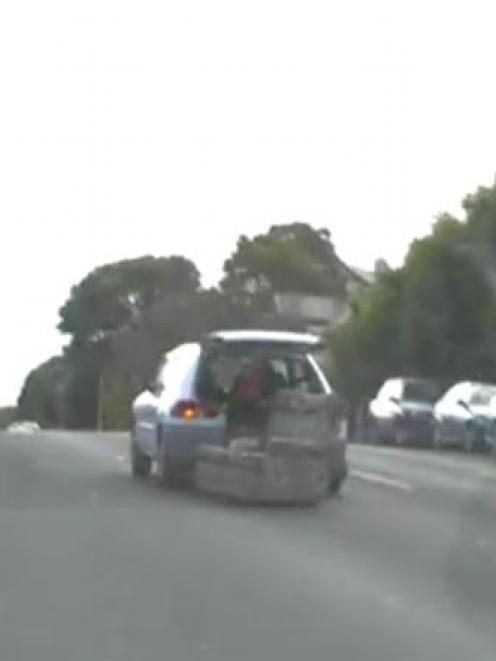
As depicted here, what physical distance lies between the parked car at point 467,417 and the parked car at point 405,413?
155 cm

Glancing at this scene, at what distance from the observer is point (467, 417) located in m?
38.2

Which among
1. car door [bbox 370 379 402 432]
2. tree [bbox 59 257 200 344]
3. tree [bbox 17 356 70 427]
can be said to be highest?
tree [bbox 59 257 200 344]

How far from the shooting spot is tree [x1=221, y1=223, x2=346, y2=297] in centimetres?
8588

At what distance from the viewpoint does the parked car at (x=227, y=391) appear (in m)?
21.7

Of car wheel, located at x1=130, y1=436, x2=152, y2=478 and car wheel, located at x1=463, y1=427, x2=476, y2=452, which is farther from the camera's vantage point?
car wheel, located at x1=463, y1=427, x2=476, y2=452

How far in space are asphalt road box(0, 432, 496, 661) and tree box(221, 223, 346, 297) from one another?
61904mm

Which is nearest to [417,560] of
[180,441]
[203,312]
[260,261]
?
[180,441]

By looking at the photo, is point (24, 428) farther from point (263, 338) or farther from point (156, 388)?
point (263, 338)

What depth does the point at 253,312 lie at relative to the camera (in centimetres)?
8262

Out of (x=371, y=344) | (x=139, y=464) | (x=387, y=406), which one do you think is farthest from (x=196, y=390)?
(x=371, y=344)

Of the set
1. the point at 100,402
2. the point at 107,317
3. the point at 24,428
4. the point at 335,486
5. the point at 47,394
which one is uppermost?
the point at 107,317

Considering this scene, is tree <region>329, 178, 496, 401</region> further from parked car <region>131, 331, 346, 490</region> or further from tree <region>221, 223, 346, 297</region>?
tree <region>221, 223, 346, 297</region>

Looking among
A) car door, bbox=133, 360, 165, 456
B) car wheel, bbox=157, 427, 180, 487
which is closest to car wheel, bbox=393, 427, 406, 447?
car door, bbox=133, 360, 165, 456

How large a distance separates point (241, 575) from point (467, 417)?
2391cm
